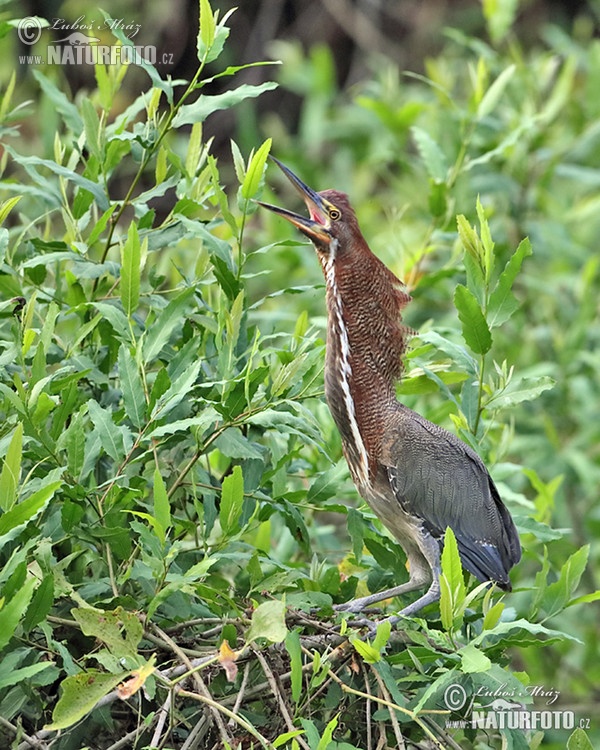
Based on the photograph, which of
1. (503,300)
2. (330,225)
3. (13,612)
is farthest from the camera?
(330,225)

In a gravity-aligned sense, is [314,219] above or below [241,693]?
above

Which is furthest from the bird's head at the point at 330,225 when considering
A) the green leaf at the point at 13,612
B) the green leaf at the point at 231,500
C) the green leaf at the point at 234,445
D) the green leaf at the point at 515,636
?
the green leaf at the point at 13,612

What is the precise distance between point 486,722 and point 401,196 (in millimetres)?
3708

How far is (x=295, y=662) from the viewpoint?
2.05 meters

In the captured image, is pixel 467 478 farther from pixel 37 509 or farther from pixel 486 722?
pixel 37 509

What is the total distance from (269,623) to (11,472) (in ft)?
1.68

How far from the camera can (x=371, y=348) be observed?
9.51ft

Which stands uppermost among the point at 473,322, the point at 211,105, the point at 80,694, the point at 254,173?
the point at 211,105

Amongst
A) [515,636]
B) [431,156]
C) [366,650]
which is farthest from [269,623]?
[431,156]

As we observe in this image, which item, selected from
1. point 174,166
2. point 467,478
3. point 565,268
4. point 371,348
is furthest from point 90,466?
point 565,268

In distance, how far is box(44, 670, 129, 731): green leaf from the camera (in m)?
1.87

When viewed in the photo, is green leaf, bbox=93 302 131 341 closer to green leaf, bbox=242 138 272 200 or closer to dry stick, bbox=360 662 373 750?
green leaf, bbox=242 138 272 200

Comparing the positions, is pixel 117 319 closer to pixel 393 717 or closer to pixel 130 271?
pixel 130 271

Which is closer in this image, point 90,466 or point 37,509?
point 37,509
